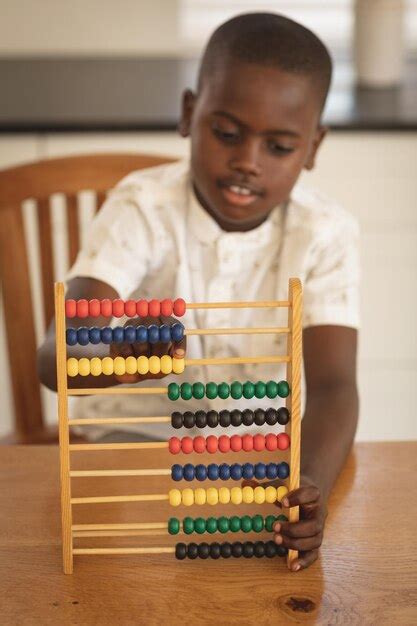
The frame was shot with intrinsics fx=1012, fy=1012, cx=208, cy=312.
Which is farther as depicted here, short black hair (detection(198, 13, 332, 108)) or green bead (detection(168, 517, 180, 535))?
short black hair (detection(198, 13, 332, 108))

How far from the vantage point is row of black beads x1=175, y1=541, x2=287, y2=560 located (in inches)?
35.9

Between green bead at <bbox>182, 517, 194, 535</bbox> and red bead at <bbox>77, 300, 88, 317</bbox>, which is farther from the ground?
red bead at <bbox>77, 300, 88, 317</bbox>

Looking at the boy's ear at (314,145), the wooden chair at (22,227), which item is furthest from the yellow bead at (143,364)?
the wooden chair at (22,227)

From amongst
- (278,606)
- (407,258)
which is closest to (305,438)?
(278,606)

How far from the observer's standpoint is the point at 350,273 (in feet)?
4.58

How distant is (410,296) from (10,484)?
1.35m

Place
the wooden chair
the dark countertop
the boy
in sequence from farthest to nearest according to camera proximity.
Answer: the dark countertop
the wooden chair
the boy

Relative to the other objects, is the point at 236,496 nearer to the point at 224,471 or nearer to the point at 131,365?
the point at 224,471

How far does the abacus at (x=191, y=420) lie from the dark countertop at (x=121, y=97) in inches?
47.1

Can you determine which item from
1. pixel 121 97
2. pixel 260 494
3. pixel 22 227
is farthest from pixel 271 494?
pixel 121 97

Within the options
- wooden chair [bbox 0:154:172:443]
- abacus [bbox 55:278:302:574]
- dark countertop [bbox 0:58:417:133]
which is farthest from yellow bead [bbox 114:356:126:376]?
dark countertop [bbox 0:58:417:133]

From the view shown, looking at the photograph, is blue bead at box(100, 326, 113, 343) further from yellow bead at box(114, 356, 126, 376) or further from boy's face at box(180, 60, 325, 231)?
boy's face at box(180, 60, 325, 231)

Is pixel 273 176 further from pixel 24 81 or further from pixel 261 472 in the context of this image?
pixel 24 81

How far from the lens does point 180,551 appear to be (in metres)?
0.91
